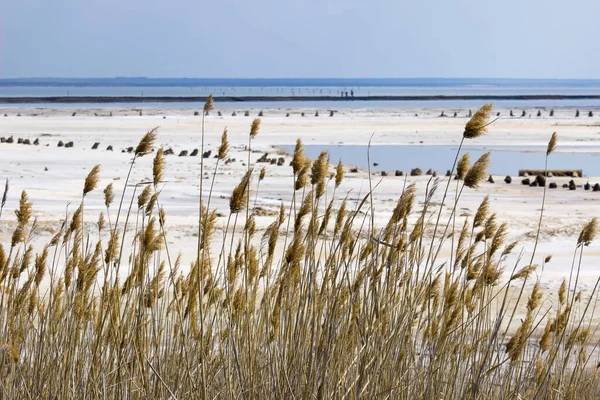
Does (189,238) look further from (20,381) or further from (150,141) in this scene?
(150,141)

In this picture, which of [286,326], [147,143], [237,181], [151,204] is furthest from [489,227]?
[237,181]

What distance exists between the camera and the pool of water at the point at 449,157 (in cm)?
2841

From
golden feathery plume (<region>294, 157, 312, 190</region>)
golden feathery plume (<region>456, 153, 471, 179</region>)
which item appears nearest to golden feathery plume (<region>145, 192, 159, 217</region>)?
golden feathery plume (<region>294, 157, 312, 190</region>)

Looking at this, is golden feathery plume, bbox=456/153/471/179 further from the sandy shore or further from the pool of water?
the pool of water

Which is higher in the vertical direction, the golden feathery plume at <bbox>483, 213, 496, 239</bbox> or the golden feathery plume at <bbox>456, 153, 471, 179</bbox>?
the golden feathery plume at <bbox>456, 153, 471, 179</bbox>

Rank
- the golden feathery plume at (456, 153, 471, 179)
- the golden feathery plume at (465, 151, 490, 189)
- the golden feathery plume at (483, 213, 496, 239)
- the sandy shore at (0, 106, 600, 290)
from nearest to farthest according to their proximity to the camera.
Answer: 1. the golden feathery plume at (465, 151, 490, 189)
2. the golden feathery plume at (456, 153, 471, 179)
3. the golden feathery plume at (483, 213, 496, 239)
4. the sandy shore at (0, 106, 600, 290)

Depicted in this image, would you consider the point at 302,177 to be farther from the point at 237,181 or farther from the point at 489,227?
the point at 237,181

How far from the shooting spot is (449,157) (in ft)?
108

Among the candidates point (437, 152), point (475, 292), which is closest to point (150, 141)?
point (475, 292)

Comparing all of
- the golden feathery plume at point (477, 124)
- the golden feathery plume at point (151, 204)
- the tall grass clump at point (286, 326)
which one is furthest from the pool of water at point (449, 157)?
the golden feathery plume at point (477, 124)

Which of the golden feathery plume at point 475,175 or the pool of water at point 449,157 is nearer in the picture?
the golden feathery plume at point 475,175

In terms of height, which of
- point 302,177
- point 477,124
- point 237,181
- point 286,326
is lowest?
point 237,181

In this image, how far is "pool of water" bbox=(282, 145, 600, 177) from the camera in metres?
28.4

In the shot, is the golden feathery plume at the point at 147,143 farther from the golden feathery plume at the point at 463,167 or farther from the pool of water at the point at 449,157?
the pool of water at the point at 449,157
